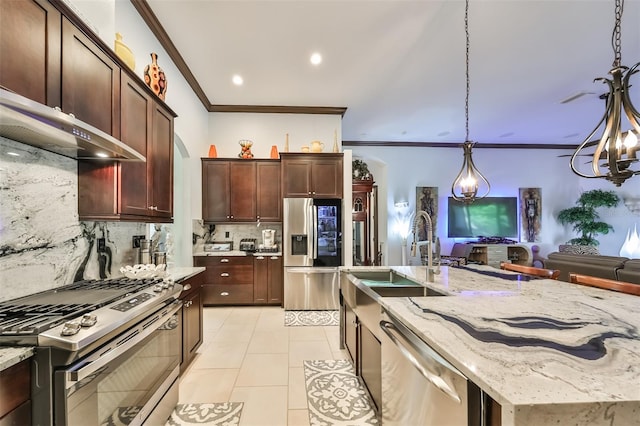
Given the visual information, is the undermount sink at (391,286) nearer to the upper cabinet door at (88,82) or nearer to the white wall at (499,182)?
the upper cabinet door at (88,82)

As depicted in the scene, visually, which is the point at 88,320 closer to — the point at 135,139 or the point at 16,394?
the point at 16,394

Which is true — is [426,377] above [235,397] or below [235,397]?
above

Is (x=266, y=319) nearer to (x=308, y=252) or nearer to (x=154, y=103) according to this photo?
(x=308, y=252)

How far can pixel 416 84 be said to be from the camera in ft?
13.3

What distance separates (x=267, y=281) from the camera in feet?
14.1

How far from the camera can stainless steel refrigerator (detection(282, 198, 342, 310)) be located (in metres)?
4.16

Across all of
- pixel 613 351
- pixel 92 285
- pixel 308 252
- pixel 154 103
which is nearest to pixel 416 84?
pixel 308 252

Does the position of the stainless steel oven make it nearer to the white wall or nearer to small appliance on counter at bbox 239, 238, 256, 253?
small appliance on counter at bbox 239, 238, 256, 253

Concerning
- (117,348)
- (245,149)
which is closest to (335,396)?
(117,348)

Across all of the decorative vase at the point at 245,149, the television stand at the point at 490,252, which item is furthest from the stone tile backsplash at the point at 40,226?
the television stand at the point at 490,252

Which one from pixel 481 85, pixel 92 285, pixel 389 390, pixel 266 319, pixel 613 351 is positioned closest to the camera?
pixel 613 351

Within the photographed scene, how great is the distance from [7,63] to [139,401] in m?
1.65

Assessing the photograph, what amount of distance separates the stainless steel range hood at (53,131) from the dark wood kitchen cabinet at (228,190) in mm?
2692

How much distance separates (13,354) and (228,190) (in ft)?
12.2
